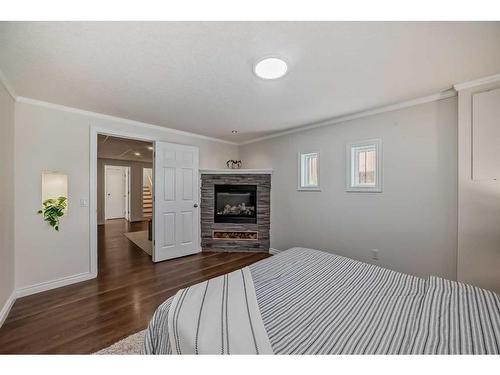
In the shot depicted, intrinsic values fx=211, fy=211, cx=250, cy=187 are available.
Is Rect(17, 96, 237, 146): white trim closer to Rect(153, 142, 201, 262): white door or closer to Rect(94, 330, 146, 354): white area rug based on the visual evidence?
Rect(153, 142, 201, 262): white door

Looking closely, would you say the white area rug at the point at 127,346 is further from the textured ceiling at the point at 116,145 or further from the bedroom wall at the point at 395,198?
the textured ceiling at the point at 116,145

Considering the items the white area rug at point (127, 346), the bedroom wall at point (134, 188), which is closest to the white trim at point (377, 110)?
the white area rug at point (127, 346)

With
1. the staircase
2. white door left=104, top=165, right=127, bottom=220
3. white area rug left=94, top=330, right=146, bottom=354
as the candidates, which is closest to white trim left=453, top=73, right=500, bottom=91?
white area rug left=94, top=330, right=146, bottom=354

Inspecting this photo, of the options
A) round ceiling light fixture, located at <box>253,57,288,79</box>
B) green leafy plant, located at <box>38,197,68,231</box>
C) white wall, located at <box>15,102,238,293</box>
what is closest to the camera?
round ceiling light fixture, located at <box>253,57,288,79</box>

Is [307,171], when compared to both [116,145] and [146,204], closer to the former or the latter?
[116,145]

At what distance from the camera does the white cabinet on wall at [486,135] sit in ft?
6.20

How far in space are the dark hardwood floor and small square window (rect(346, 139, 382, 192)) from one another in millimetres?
2008

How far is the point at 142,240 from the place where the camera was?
4.85 m

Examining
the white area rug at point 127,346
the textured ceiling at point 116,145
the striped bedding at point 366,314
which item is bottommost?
the white area rug at point 127,346

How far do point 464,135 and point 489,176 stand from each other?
1.43ft

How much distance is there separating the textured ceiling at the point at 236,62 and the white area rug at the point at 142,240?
268 centimetres

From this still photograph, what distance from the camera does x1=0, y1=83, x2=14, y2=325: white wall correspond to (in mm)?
1896

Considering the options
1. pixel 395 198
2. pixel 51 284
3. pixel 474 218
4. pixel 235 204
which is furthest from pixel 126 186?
pixel 474 218
